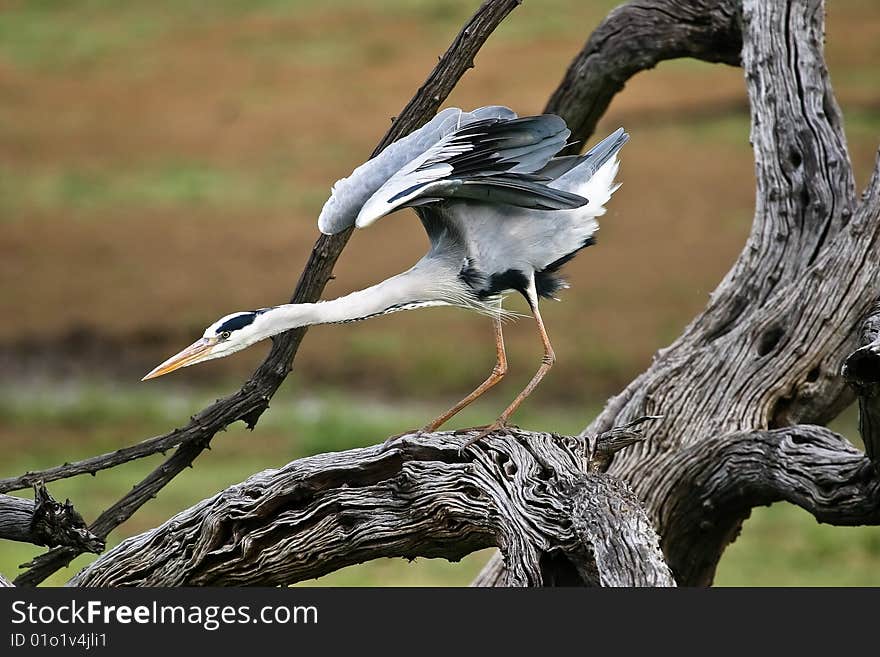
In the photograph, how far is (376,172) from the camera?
9.54ft

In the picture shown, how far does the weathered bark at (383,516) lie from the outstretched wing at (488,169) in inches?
20.8

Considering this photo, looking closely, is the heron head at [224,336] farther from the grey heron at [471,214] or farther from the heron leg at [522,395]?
the heron leg at [522,395]

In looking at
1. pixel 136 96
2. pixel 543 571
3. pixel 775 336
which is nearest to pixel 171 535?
pixel 543 571

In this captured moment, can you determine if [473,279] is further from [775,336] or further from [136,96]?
[136,96]

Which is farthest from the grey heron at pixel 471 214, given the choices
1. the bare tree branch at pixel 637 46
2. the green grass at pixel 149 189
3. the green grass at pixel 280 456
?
the green grass at pixel 149 189

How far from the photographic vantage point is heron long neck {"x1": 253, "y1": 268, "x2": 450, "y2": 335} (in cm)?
283

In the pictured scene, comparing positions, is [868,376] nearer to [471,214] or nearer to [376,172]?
[471,214]

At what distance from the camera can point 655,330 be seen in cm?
918

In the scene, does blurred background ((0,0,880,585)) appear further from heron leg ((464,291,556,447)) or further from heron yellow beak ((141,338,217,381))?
heron yellow beak ((141,338,217,381))

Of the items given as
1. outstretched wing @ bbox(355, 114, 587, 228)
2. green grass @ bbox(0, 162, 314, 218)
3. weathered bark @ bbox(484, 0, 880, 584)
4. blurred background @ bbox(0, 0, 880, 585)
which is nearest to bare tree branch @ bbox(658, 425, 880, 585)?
weathered bark @ bbox(484, 0, 880, 584)

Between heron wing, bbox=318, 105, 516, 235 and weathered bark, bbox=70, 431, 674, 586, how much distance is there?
1.73 ft

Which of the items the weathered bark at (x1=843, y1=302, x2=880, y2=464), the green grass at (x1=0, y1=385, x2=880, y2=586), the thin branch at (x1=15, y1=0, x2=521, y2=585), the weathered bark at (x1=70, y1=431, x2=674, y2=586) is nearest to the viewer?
the weathered bark at (x1=843, y1=302, x2=880, y2=464)

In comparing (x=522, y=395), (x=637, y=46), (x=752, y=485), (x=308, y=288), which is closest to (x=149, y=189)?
(x=637, y=46)

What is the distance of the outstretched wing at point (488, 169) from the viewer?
108 inches
